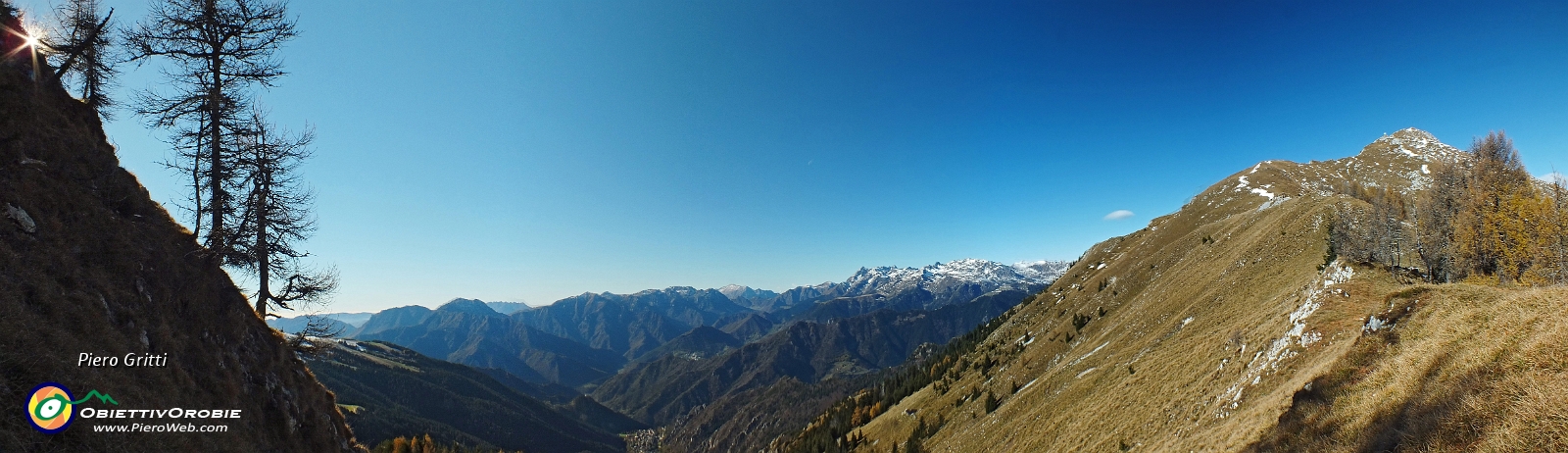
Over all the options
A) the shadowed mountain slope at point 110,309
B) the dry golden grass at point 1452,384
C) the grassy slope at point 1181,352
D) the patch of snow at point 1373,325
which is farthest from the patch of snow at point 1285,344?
the shadowed mountain slope at point 110,309

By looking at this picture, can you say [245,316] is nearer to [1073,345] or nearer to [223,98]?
[223,98]

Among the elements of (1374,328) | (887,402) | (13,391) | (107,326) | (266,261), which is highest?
(266,261)

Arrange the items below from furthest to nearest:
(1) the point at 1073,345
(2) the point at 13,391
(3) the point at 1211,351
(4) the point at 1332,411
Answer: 1. (1) the point at 1073,345
2. (3) the point at 1211,351
3. (4) the point at 1332,411
4. (2) the point at 13,391

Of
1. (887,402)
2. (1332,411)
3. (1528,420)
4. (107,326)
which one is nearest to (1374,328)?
(1332,411)

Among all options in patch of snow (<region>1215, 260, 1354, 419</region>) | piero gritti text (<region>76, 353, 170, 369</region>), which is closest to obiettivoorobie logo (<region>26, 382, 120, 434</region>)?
piero gritti text (<region>76, 353, 170, 369</region>)

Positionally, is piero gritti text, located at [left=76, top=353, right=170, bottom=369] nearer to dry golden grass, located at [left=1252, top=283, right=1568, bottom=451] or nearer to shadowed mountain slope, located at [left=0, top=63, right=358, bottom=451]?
shadowed mountain slope, located at [left=0, top=63, right=358, bottom=451]

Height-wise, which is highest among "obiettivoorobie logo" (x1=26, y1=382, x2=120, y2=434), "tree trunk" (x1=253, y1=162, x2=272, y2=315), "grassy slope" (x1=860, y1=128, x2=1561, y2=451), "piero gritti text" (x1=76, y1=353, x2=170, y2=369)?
"tree trunk" (x1=253, y1=162, x2=272, y2=315)

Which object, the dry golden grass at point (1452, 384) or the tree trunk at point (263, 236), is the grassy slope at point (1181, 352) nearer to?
the dry golden grass at point (1452, 384)

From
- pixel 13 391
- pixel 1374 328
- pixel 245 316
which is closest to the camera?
pixel 13 391
